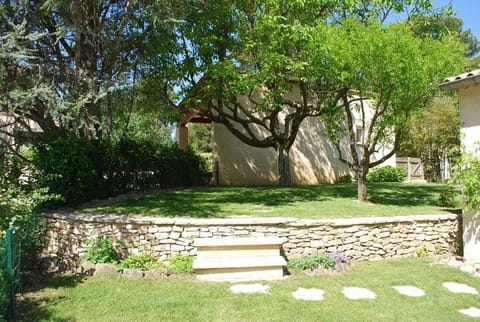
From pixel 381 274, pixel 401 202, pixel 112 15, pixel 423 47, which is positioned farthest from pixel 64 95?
pixel 401 202

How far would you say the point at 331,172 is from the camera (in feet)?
61.4

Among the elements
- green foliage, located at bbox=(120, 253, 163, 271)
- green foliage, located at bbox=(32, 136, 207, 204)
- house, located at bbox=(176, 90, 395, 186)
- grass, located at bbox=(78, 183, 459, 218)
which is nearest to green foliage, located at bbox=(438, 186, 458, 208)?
grass, located at bbox=(78, 183, 459, 218)

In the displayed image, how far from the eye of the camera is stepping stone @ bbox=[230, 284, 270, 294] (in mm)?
5661

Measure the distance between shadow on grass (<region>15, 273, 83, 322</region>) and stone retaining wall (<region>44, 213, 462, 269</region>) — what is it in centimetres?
61

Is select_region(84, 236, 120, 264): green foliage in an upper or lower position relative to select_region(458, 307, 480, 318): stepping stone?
upper

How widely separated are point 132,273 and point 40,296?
1.33 meters

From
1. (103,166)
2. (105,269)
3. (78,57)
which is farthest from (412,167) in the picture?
(105,269)

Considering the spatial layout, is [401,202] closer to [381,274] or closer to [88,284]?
[381,274]

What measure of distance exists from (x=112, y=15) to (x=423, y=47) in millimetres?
7839

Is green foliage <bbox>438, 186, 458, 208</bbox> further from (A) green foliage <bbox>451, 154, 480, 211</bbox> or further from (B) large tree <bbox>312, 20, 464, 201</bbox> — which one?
(A) green foliage <bbox>451, 154, 480, 211</bbox>

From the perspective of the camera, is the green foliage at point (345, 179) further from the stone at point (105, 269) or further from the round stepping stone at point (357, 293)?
the stone at point (105, 269)

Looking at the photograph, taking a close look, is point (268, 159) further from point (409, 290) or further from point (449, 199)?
point (409, 290)

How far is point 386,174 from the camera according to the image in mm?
19422

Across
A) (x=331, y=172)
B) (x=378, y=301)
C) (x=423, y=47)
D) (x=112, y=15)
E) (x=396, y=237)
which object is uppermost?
(x=112, y=15)
